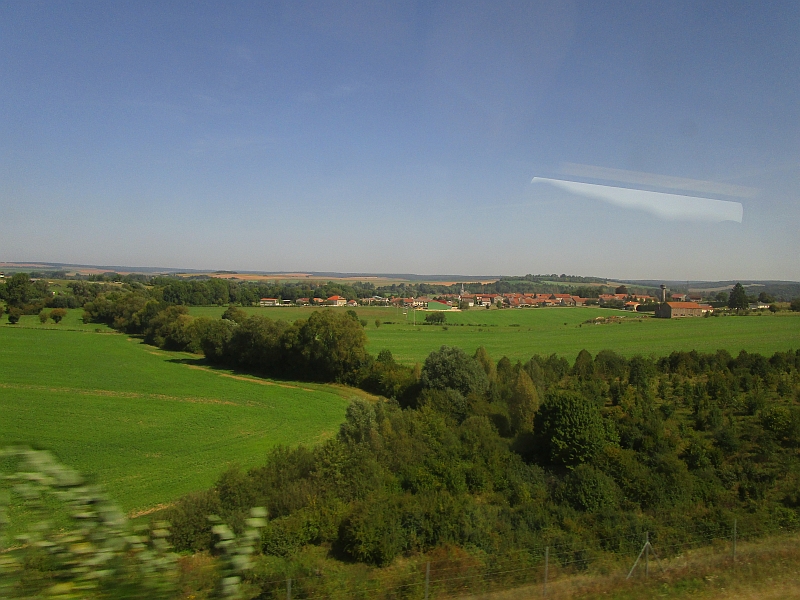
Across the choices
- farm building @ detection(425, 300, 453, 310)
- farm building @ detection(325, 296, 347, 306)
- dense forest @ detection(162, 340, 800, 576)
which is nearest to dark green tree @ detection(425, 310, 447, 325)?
farm building @ detection(425, 300, 453, 310)

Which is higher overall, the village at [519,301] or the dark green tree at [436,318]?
the village at [519,301]

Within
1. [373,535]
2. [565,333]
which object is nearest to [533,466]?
[373,535]

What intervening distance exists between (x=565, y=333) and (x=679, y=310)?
284 inches

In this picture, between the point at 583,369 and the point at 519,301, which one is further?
the point at 519,301

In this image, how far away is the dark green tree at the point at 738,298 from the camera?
26.2 meters

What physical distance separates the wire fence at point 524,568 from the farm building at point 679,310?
27768 millimetres

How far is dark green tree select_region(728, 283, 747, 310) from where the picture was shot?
1033 inches

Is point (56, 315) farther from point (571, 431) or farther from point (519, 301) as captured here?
point (571, 431)

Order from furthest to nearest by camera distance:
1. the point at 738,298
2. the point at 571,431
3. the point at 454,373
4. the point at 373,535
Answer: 1. the point at 738,298
2. the point at 454,373
3. the point at 571,431
4. the point at 373,535

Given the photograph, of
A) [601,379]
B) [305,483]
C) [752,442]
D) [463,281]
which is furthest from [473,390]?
[463,281]

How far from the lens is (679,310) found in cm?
3275

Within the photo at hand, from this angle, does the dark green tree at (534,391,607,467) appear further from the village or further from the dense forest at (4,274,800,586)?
the village

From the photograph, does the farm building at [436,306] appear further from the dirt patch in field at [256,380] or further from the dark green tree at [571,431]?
the dark green tree at [571,431]

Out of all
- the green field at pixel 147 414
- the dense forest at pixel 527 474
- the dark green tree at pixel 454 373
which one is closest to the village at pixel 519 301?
the green field at pixel 147 414
